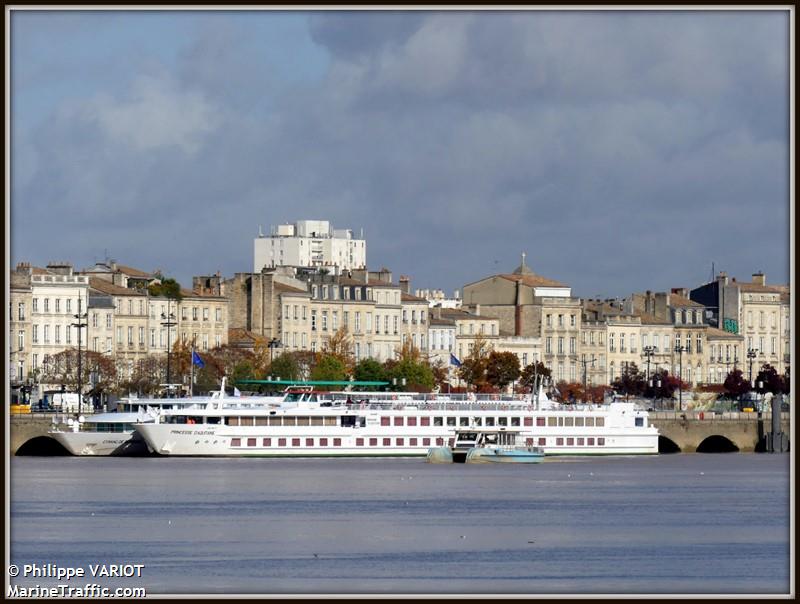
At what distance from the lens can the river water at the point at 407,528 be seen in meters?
49.7

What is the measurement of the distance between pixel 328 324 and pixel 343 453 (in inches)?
1635

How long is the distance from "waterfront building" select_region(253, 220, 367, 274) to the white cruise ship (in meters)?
73.0

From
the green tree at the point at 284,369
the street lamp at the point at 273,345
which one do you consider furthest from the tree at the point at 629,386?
the green tree at the point at 284,369

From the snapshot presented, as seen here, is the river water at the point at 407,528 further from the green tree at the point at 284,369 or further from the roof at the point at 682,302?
the roof at the point at 682,302

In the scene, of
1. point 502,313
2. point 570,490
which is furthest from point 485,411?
point 502,313

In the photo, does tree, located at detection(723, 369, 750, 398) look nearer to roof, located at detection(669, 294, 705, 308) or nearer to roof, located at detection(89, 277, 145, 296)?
roof, located at detection(669, 294, 705, 308)

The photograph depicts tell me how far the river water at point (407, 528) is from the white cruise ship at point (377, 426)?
7399mm

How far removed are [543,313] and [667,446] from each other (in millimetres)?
35867

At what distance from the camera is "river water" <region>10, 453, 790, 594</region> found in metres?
49.7

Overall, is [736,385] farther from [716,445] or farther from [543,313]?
[716,445]

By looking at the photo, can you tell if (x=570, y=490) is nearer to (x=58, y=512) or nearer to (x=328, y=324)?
(x=58, y=512)

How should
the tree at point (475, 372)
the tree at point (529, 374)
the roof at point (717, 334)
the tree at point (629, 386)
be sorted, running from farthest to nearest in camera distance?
the roof at point (717, 334) < the tree at point (629, 386) < the tree at point (529, 374) < the tree at point (475, 372)

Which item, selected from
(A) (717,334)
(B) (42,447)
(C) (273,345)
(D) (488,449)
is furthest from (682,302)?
(B) (42,447)

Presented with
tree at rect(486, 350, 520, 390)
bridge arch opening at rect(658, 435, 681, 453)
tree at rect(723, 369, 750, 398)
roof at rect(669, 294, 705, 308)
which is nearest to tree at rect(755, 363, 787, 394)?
tree at rect(723, 369, 750, 398)
